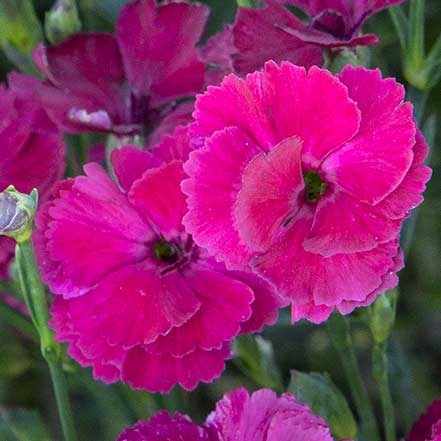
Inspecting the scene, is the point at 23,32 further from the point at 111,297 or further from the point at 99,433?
the point at 99,433

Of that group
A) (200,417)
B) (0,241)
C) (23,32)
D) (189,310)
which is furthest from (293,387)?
(200,417)

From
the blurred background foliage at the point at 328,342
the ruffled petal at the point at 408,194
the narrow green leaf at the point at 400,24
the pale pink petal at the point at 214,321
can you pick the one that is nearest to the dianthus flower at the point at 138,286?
the pale pink petal at the point at 214,321

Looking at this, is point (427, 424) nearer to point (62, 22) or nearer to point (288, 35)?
point (288, 35)

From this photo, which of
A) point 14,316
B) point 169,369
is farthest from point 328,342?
point 169,369

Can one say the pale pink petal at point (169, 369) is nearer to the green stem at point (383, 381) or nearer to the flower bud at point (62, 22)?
the green stem at point (383, 381)

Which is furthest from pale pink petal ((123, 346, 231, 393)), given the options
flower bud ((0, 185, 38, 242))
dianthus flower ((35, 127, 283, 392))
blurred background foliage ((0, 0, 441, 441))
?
blurred background foliage ((0, 0, 441, 441))
